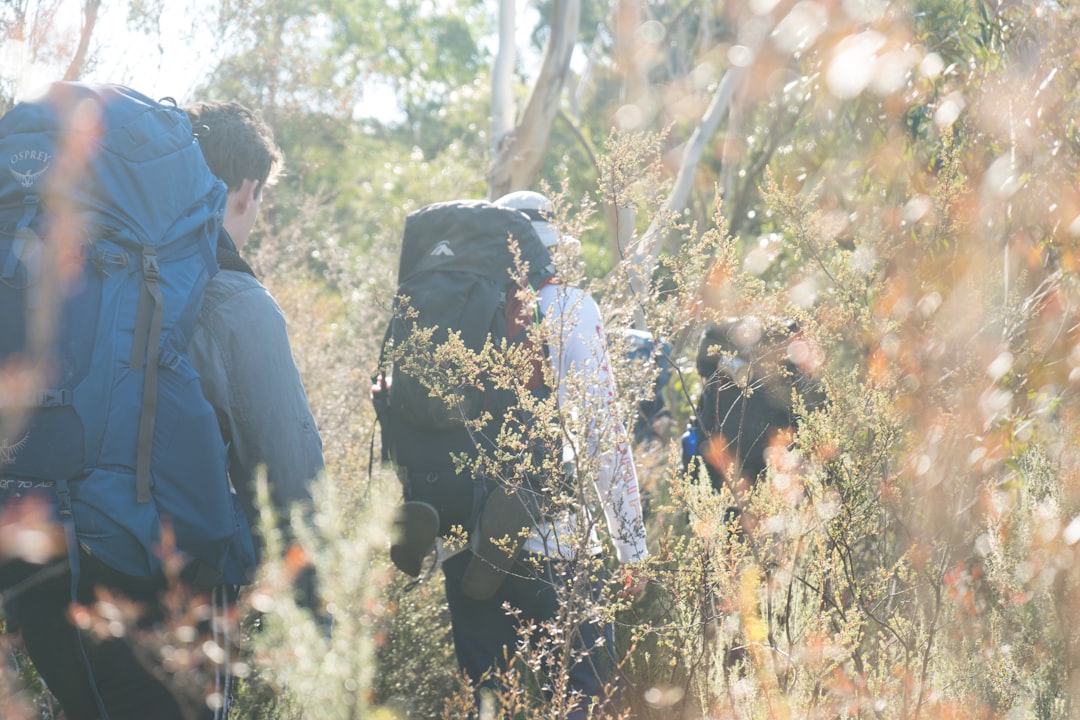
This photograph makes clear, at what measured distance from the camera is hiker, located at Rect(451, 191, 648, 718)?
219 cm

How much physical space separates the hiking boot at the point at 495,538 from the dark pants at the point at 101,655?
78 cm

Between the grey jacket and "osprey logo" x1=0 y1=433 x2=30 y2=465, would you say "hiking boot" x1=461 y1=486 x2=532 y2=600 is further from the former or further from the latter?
"osprey logo" x1=0 y1=433 x2=30 y2=465

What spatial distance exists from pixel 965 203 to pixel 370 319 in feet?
17.1

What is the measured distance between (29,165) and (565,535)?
1233 millimetres

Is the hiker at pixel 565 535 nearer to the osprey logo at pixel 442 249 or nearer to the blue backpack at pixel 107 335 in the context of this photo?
the osprey logo at pixel 442 249

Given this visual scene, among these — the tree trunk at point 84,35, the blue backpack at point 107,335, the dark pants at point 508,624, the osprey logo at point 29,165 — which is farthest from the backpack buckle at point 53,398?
the tree trunk at point 84,35

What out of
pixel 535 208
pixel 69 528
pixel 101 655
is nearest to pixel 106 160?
pixel 69 528

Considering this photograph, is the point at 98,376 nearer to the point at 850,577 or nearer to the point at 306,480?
the point at 306,480

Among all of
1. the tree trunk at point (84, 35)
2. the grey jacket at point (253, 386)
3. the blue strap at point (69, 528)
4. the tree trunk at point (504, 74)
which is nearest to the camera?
the blue strap at point (69, 528)

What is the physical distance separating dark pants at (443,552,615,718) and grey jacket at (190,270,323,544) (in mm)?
698

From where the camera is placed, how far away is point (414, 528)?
2.51m

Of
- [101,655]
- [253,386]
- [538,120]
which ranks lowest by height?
[101,655]

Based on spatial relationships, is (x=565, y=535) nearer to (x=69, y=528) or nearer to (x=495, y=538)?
(x=495, y=538)

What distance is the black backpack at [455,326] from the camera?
97.8 inches
